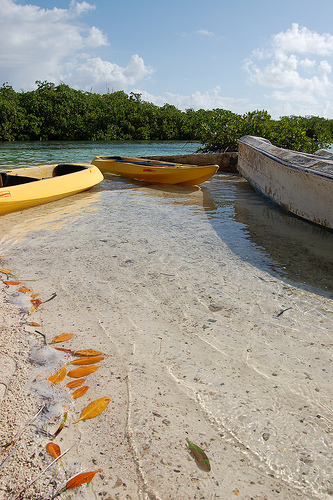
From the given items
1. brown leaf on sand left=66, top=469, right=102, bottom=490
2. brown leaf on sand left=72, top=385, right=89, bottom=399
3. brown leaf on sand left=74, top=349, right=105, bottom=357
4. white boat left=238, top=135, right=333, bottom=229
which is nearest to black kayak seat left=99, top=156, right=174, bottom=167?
white boat left=238, top=135, right=333, bottom=229

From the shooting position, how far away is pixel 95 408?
5.36 feet

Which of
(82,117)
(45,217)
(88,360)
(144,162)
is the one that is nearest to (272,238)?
(88,360)

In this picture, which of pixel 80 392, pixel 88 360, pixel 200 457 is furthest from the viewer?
pixel 88 360

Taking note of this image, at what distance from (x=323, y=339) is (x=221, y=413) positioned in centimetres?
98

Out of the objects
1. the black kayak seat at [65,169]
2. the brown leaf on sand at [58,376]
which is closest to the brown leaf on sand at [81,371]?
the brown leaf on sand at [58,376]

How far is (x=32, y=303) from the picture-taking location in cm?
263

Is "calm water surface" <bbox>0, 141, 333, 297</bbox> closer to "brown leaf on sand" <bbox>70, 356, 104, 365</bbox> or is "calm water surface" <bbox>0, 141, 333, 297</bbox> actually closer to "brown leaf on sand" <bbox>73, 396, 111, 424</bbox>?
"brown leaf on sand" <bbox>70, 356, 104, 365</bbox>

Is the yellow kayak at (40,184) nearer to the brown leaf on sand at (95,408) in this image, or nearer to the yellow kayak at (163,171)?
the yellow kayak at (163,171)

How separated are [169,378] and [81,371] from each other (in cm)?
49

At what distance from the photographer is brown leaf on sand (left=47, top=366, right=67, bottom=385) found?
5.97 ft

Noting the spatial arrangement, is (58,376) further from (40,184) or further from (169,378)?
(40,184)

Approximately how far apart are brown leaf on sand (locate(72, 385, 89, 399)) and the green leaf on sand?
59 centimetres

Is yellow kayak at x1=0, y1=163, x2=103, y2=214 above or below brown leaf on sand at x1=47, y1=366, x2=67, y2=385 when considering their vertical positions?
above

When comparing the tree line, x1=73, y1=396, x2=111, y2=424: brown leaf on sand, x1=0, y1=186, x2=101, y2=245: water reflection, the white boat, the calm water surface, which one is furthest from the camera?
the tree line
